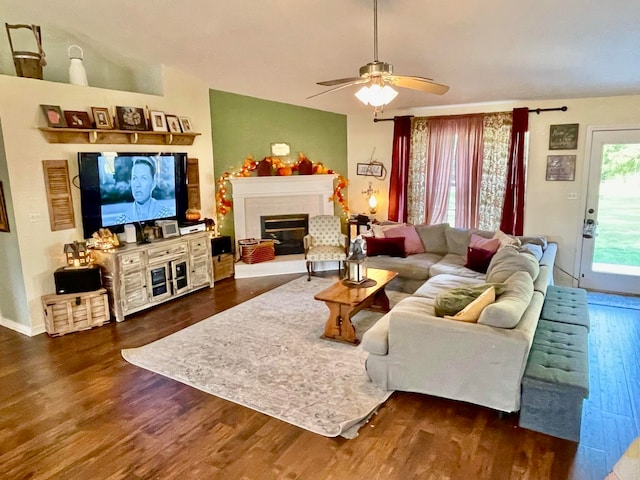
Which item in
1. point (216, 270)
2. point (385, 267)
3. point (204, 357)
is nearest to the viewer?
point (204, 357)

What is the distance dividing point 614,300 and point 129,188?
6.24 meters

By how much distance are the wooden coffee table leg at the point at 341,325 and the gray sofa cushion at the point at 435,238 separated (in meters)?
2.47

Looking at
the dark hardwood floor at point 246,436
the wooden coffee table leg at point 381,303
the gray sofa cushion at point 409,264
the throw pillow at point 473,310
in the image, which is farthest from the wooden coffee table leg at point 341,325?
the gray sofa cushion at point 409,264

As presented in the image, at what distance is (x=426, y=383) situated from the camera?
10.8ft

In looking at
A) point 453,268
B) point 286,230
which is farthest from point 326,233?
point 453,268

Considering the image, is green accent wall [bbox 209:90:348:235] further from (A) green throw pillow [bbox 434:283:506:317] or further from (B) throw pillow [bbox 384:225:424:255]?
(A) green throw pillow [bbox 434:283:506:317]

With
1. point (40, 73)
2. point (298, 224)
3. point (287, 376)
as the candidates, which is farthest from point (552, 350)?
point (40, 73)

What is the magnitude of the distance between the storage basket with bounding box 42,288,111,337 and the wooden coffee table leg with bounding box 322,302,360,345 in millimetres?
2608

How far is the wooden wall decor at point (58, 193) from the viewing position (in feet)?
15.3

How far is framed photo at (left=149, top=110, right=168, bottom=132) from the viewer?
545 cm

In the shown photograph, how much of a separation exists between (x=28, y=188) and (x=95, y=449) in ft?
9.90

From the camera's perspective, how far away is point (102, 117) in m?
4.96

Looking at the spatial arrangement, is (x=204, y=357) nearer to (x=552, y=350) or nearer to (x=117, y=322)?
(x=117, y=322)

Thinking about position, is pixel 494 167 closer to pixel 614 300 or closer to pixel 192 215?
pixel 614 300
